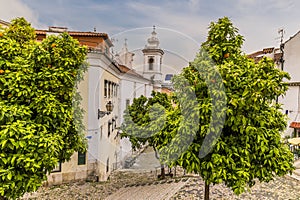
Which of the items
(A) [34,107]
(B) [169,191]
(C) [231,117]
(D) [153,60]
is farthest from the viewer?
(D) [153,60]

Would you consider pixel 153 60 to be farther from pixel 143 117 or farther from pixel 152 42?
pixel 143 117

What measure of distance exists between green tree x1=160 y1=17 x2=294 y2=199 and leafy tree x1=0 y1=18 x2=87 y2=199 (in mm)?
2479

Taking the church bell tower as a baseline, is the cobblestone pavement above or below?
below

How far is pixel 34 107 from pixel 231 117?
4162mm

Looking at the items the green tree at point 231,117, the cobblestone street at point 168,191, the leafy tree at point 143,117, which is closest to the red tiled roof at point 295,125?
the cobblestone street at point 168,191

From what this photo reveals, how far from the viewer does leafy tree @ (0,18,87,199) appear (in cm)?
484

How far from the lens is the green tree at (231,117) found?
500 cm

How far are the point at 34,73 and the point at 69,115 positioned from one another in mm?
1202

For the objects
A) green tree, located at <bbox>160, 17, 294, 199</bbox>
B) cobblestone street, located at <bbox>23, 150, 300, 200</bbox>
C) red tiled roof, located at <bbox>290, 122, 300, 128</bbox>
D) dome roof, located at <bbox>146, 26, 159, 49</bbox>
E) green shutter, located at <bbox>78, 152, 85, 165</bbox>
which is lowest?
cobblestone street, located at <bbox>23, 150, 300, 200</bbox>

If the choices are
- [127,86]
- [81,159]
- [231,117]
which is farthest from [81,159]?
[127,86]

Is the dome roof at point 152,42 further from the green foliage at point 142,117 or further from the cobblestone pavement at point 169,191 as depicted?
the cobblestone pavement at point 169,191

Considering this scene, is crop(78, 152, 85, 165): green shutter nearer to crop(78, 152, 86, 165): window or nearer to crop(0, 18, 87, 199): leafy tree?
crop(78, 152, 86, 165): window

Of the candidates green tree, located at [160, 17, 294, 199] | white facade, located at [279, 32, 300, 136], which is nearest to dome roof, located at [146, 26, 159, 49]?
white facade, located at [279, 32, 300, 136]

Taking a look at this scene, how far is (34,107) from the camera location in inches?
209
